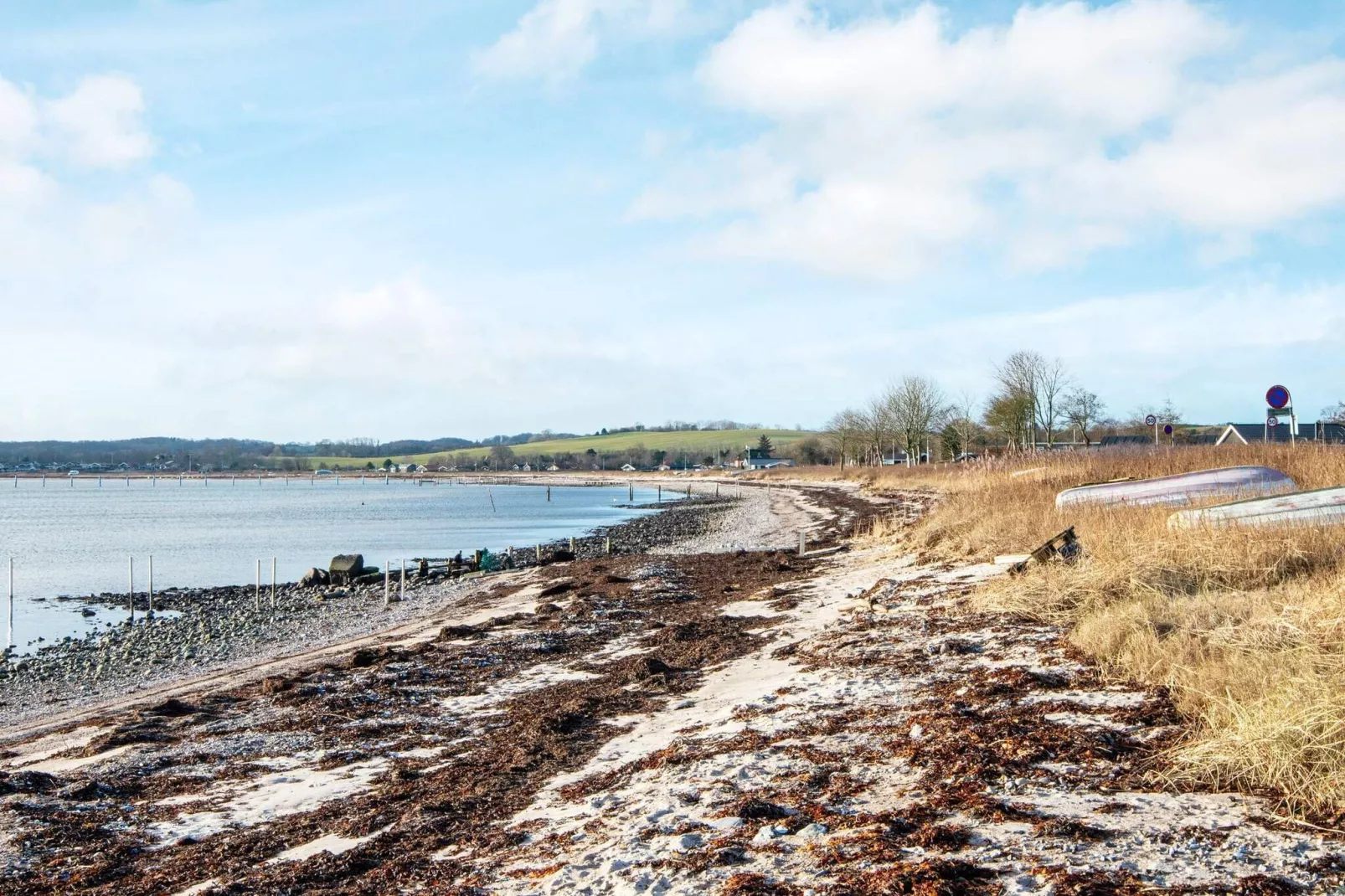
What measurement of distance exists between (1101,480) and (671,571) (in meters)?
9.91

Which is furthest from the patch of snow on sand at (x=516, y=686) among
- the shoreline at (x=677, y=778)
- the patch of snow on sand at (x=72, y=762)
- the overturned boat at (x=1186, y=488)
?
the overturned boat at (x=1186, y=488)

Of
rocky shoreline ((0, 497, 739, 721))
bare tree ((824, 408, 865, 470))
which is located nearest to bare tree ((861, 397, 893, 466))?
bare tree ((824, 408, 865, 470))

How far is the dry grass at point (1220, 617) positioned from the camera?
5570 mm

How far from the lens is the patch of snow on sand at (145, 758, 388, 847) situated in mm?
7824

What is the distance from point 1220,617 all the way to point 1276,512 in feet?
15.4

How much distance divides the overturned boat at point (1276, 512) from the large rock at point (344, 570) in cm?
2629

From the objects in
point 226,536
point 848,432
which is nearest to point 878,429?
point 848,432

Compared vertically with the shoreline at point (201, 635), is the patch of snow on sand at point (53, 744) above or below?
above

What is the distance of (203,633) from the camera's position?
23.7 m

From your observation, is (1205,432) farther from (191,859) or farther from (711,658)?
(191,859)

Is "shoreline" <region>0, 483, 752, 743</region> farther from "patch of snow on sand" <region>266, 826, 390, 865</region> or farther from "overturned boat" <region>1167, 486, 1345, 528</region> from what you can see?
"overturned boat" <region>1167, 486, 1345, 528</region>

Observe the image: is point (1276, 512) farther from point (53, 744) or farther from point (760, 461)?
point (760, 461)

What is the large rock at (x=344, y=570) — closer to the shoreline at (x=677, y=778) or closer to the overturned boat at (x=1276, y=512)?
the shoreline at (x=677, y=778)

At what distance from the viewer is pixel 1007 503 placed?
65.5ft
